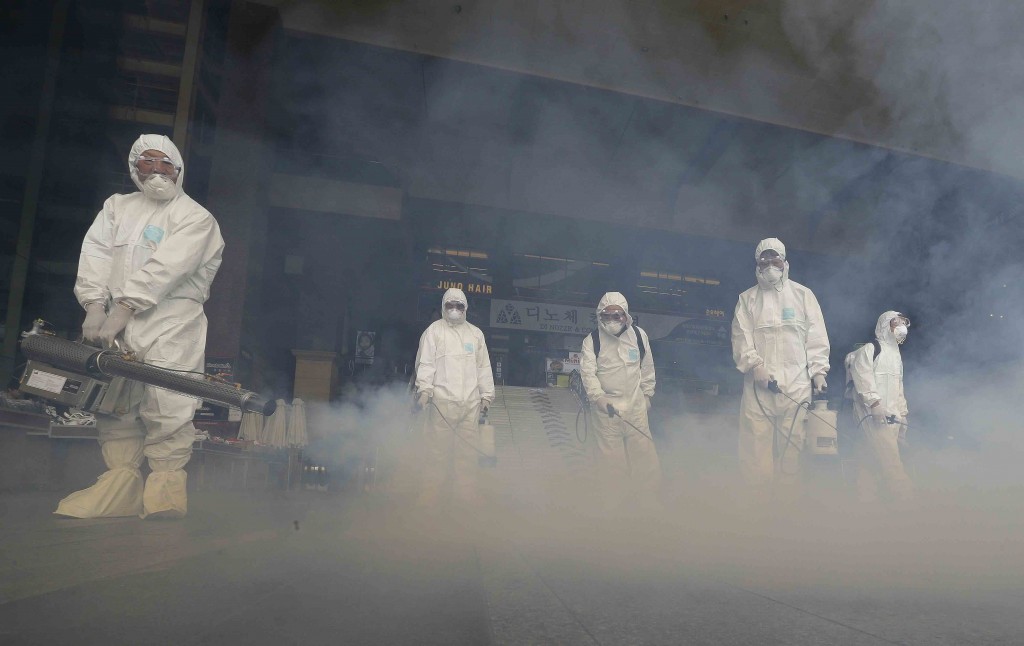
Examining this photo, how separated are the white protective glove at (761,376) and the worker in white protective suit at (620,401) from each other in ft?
3.74

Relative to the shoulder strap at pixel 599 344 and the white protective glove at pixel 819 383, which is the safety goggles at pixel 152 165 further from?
the white protective glove at pixel 819 383

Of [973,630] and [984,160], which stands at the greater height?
[984,160]

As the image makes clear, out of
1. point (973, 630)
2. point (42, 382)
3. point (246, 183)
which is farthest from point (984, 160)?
point (246, 183)

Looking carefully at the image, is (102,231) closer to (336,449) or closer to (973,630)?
(973,630)

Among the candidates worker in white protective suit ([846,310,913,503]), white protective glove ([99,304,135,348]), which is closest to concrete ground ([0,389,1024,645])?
white protective glove ([99,304,135,348])

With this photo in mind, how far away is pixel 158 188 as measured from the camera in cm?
325

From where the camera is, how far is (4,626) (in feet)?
4.12

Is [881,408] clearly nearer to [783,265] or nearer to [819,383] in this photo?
[819,383]

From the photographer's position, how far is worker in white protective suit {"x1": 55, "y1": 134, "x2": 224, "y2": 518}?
9.66ft

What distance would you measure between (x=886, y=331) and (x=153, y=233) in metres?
5.81

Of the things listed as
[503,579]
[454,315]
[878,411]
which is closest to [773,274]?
[878,411]

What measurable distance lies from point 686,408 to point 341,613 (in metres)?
8.35

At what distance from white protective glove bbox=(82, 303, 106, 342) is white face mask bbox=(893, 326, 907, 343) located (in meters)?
5.98

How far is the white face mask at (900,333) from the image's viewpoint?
5852 mm
